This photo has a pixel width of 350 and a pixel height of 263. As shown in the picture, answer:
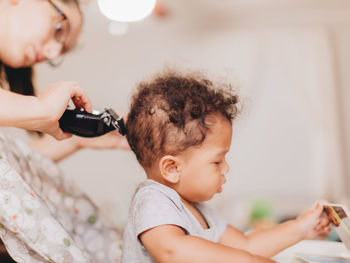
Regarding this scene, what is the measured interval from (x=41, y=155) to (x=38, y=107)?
32cm

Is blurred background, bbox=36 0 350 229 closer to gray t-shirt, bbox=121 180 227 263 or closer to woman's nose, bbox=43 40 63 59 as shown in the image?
woman's nose, bbox=43 40 63 59

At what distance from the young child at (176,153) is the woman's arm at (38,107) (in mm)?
151

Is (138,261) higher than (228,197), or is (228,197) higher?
(138,261)

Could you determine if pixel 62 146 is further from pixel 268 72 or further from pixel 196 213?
pixel 268 72

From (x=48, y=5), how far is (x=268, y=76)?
2613 mm

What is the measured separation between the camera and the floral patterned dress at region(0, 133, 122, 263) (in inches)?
27.8

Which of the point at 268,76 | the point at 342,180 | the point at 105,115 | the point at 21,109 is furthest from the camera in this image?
the point at 268,76

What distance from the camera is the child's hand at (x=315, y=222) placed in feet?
2.81

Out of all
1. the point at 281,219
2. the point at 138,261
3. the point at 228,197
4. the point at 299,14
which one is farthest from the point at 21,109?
the point at 299,14

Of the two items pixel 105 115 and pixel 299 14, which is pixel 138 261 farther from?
pixel 299 14

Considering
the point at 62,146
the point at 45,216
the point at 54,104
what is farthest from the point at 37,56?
the point at 45,216

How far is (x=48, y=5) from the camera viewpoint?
0.98m

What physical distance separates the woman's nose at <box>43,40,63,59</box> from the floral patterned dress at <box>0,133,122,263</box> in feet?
0.83

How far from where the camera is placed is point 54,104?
2.35 feet
